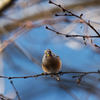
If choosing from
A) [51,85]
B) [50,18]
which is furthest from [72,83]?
[50,18]

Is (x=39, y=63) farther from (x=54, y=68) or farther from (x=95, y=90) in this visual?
(x=95, y=90)

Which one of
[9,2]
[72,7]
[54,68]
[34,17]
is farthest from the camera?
[34,17]

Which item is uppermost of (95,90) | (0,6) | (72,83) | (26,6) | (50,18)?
(26,6)

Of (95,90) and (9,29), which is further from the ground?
(9,29)

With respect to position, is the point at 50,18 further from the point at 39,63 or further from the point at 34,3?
the point at 39,63

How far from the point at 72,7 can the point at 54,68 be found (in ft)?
5.23

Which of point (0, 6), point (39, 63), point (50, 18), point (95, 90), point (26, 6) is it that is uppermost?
point (26, 6)

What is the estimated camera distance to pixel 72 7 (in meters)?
4.12

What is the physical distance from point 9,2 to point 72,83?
2.35 m

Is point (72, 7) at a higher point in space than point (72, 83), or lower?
higher

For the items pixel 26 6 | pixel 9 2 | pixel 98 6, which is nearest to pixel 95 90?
pixel 98 6

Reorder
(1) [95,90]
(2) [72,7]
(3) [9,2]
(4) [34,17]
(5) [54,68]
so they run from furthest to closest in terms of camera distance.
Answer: (4) [34,17]
(2) [72,7]
(5) [54,68]
(3) [9,2]
(1) [95,90]

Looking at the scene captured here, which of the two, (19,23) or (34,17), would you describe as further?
(34,17)

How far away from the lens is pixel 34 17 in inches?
173
